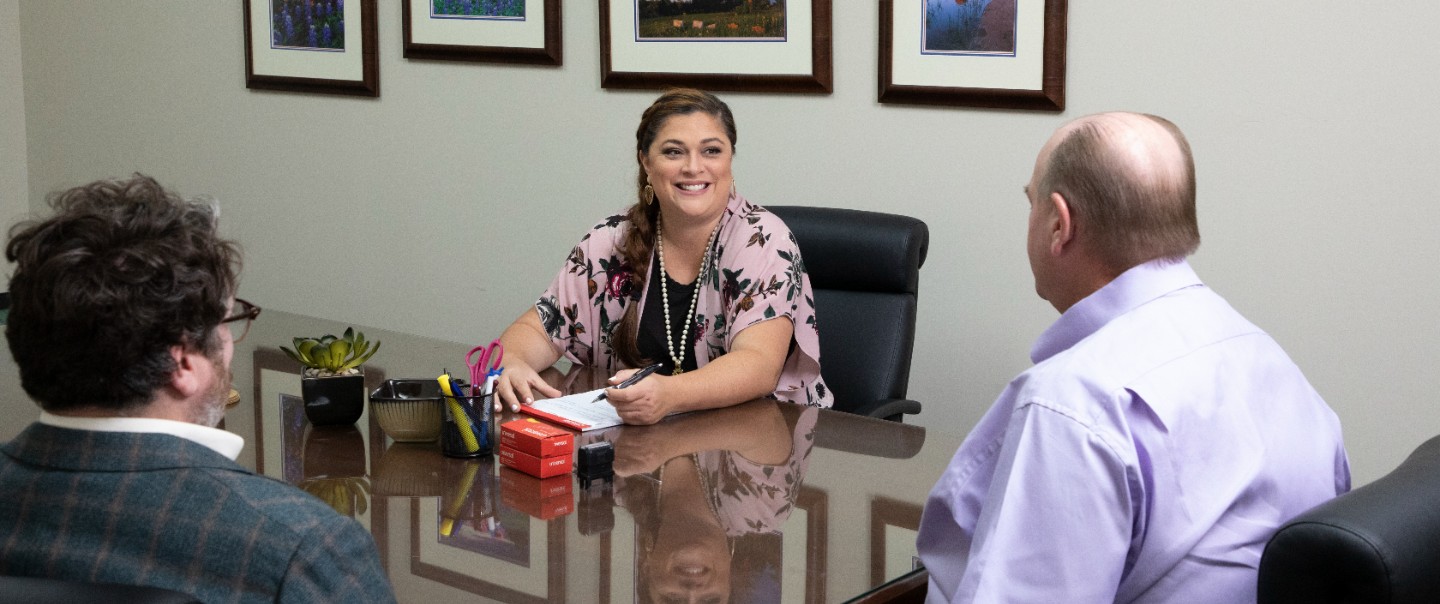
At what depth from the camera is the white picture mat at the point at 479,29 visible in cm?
422

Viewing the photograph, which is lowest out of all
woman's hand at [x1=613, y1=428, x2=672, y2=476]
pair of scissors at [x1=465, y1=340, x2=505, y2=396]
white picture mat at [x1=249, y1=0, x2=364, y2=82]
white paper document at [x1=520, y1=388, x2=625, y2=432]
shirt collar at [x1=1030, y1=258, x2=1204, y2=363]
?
woman's hand at [x1=613, y1=428, x2=672, y2=476]

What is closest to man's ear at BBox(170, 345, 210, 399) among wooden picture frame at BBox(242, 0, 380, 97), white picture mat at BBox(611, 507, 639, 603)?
white picture mat at BBox(611, 507, 639, 603)

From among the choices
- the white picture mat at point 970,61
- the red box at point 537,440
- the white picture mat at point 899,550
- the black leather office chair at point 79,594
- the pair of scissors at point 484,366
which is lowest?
the white picture mat at point 899,550

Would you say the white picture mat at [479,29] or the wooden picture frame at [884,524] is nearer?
the wooden picture frame at [884,524]

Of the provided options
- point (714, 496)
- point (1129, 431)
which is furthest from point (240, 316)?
point (1129, 431)

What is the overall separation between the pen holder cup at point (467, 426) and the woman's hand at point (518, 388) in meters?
0.28

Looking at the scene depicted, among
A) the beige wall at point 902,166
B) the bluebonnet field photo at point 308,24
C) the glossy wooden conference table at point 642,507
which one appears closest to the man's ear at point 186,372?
the glossy wooden conference table at point 642,507

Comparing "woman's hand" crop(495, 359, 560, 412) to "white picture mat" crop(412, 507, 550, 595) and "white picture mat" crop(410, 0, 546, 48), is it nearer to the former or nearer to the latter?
"white picture mat" crop(412, 507, 550, 595)

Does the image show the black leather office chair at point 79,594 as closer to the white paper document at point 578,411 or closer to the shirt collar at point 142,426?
the shirt collar at point 142,426

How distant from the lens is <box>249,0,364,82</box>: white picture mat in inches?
184

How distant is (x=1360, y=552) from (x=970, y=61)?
2405 mm

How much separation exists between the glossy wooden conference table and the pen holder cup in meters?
0.02

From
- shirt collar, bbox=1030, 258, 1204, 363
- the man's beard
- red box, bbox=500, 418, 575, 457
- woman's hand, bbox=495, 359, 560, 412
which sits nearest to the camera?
the man's beard

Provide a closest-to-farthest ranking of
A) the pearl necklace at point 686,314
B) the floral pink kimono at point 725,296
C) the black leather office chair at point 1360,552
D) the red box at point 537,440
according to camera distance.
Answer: the black leather office chair at point 1360,552 → the red box at point 537,440 → the floral pink kimono at point 725,296 → the pearl necklace at point 686,314
